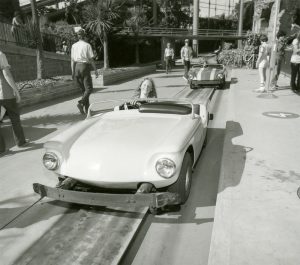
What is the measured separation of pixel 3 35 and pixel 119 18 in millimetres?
8665

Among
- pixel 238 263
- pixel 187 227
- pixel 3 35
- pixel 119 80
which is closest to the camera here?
pixel 238 263

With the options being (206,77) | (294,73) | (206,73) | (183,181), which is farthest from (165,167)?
(206,73)

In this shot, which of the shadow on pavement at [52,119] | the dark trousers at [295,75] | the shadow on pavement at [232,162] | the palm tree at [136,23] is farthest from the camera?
the palm tree at [136,23]

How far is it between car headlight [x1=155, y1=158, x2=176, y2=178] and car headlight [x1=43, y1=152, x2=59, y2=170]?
46.6 inches

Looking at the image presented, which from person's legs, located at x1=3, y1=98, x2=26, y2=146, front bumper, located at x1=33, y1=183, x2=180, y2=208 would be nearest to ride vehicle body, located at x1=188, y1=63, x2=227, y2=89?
person's legs, located at x1=3, y1=98, x2=26, y2=146

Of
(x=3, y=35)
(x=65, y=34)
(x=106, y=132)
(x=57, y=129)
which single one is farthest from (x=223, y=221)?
(x=65, y=34)

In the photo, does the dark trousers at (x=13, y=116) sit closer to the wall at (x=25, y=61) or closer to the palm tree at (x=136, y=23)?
the wall at (x=25, y=61)

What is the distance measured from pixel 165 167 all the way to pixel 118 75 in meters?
15.1

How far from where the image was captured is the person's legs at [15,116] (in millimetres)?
5918

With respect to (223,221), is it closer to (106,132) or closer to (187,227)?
(187,227)

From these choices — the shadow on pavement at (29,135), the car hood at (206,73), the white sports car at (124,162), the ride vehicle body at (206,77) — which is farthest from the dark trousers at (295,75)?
the shadow on pavement at (29,135)

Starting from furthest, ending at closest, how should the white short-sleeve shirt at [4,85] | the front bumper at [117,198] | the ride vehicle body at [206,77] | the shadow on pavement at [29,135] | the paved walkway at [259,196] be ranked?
1. the ride vehicle body at [206,77]
2. the shadow on pavement at [29,135]
3. the white short-sleeve shirt at [4,85]
4. the front bumper at [117,198]
5. the paved walkway at [259,196]

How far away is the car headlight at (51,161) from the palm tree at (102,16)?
53.9 ft

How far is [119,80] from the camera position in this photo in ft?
60.1
